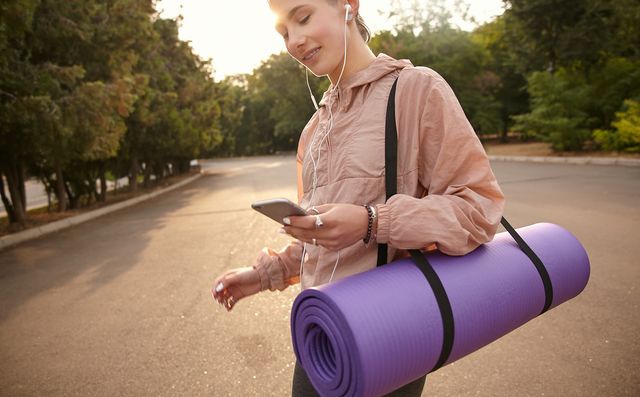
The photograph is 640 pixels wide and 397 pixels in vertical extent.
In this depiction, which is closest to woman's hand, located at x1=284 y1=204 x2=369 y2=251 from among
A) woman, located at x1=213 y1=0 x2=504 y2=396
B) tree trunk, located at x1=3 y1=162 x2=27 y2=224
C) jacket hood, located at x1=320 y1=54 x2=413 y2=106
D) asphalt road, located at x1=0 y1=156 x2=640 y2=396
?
woman, located at x1=213 y1=0 x2=504 y2=396

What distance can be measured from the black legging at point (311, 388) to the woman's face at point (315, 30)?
3.24 ft

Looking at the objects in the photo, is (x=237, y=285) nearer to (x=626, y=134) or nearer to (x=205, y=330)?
(x=205, y=330)

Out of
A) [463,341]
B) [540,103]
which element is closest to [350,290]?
[463,341]

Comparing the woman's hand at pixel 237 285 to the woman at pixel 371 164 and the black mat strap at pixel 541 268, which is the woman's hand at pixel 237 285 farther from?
the black mat strap at pixel 541 268

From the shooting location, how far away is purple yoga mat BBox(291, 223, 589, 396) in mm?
1072

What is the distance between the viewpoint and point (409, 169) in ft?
4.16

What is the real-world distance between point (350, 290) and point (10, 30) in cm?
948

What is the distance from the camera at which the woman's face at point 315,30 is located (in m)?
1.33

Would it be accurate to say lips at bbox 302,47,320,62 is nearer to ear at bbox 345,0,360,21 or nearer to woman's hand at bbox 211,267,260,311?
ear at bbox 345,0,360,21

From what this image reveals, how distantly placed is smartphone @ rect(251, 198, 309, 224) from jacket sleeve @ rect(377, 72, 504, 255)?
0.23 meters

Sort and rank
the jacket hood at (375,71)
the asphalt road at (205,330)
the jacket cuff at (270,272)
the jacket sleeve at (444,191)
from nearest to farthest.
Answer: the jacket sleeve at (444,191), the jacket hood at (375,71), the jacket cuff at (270,272), the asphalt road at (205,330)

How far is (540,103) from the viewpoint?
20422mm

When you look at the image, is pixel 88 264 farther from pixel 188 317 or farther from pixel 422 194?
pixel 422 194

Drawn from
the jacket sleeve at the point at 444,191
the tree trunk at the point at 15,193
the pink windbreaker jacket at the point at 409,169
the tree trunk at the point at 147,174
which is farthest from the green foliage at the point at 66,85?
the jacket sleeve at the point at 444,191
